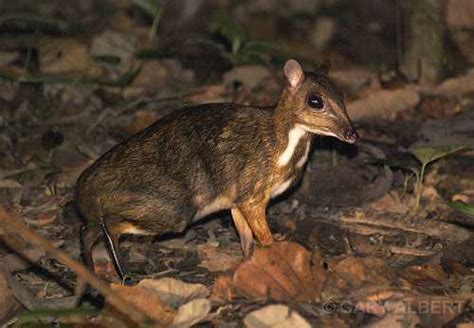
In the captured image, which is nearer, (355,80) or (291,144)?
(291,144)

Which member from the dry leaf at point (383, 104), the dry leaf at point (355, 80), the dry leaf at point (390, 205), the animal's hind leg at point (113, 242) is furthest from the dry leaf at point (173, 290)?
the dry leaf at point (355, 80)

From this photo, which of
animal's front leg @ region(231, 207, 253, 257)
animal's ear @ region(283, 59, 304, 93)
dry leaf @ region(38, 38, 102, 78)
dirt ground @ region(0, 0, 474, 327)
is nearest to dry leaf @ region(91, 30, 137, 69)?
dirt ground @ region(0, 0, 474, 327)

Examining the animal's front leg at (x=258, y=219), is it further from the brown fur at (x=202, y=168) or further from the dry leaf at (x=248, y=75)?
the dry leaf at (x=248, y=75)

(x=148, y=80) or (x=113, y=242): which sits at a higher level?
(x=113, y=242)

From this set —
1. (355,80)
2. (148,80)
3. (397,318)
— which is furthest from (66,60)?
(397,318)

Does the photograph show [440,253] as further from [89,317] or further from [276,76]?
[276,76]

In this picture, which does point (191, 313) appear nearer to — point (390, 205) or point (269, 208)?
point (269, 208)
